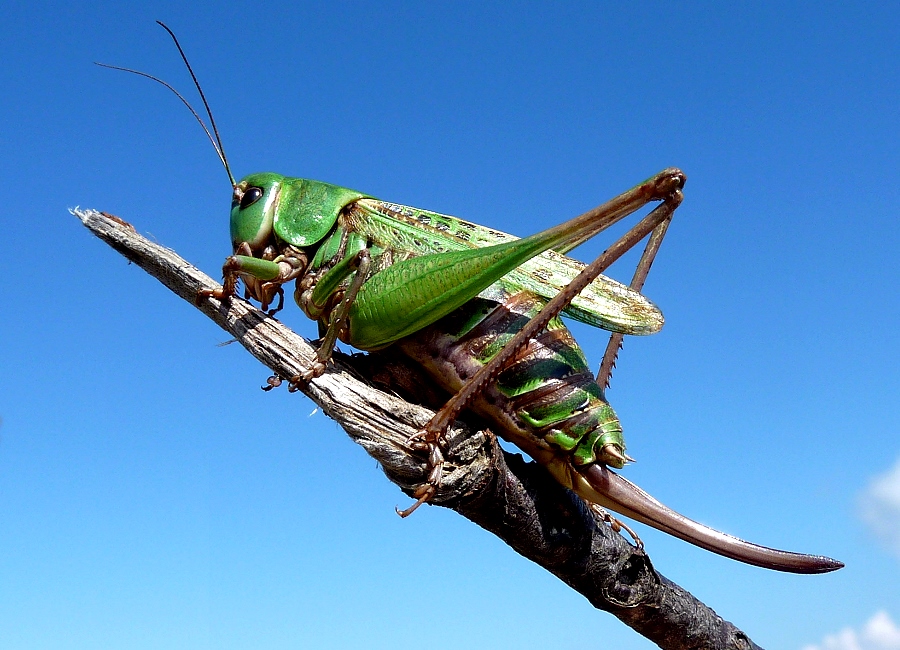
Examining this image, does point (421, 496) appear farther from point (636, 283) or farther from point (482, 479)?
point (636, 283)

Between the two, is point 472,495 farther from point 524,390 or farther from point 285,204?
point 285,204

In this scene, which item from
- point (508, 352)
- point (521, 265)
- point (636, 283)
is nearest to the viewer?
point (508, 352)

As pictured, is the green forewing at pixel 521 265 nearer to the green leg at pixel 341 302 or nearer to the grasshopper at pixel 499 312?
the grasshopper at pixel 499 312

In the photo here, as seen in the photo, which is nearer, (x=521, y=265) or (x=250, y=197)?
(x=521, y=265)

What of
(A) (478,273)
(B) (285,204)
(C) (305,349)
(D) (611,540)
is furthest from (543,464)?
(B) (285,204)

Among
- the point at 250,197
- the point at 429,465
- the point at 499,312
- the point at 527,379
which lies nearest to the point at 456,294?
the point at 499,312

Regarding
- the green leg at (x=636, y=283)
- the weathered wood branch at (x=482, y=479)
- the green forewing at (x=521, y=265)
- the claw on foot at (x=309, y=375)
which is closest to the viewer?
the weathered wood branch at (x=482, y=479)

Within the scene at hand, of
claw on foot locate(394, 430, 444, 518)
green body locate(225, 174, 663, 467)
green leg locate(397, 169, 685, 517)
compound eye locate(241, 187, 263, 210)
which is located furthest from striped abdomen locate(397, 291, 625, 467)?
compound eye locate(241, 187, 263, 210)

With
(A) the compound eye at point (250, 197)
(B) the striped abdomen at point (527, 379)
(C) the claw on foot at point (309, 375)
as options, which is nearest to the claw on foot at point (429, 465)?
(B) the striped abdomen at point (527, 379)
